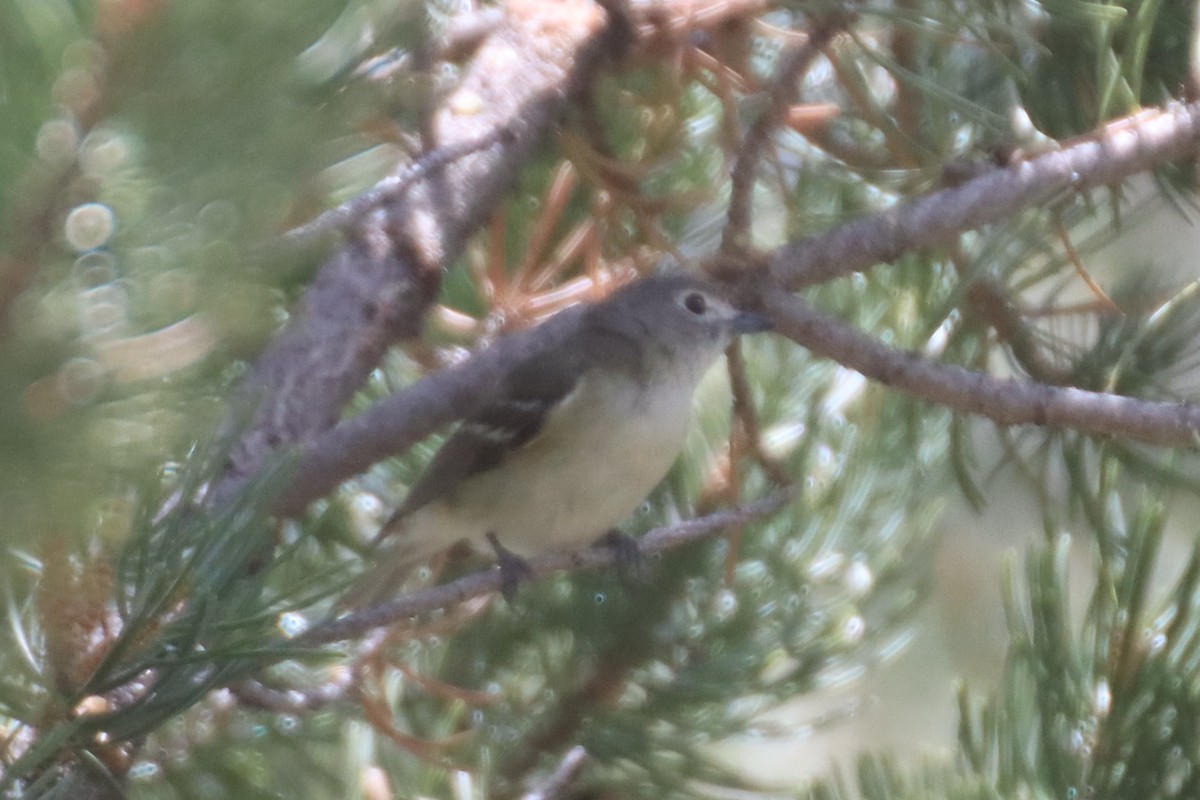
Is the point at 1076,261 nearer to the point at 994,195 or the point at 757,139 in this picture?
the point at 994,195

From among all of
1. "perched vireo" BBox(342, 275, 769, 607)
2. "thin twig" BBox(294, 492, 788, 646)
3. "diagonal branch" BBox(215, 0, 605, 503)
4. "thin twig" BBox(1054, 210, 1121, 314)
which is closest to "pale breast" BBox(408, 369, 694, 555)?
"perched vireo" BBox(342, 275, 769, 607)

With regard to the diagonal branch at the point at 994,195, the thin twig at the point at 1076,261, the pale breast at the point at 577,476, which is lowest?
the pale breast at the point at 577,476

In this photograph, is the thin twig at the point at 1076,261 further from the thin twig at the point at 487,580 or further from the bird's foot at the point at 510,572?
the bird's foot at the point at 510,572

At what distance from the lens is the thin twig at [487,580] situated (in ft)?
3.86

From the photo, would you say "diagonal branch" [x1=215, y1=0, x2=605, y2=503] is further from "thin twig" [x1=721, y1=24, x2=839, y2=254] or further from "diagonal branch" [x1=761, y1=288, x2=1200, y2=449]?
"diagonal branch" [x1=761, y1=288, x2=1200, y2=449]

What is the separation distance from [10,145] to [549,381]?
164 cm

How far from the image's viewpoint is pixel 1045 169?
1.46 m

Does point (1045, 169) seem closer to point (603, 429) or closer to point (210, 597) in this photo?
point (603, 429)

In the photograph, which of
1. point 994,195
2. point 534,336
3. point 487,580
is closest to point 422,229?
point 534,336

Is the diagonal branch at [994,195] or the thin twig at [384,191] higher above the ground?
the thin twig at [384,191]

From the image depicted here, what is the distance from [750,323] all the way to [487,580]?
2.21 ft

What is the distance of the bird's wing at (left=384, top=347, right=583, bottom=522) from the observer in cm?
203

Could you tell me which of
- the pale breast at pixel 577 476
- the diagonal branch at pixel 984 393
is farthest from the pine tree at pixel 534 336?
the pale breast at pixel 577 476

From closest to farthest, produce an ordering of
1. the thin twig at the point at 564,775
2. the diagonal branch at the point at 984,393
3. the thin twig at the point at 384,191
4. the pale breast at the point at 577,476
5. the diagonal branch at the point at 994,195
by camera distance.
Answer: the thin twig at the point at 384,191
the diagonal branch at the point at 984,393
the diagonal branch at the point at 994,195
the thin twig at the point at 564,775
the pale breast at the point at 577,476
